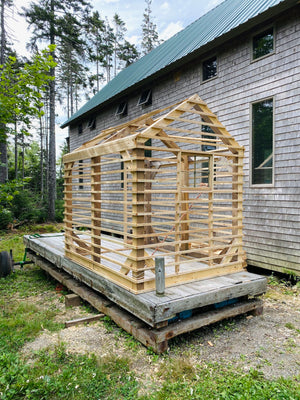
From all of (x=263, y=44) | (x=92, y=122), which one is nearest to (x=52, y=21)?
(x=92, y=122)

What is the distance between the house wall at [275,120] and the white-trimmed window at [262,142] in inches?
5.1

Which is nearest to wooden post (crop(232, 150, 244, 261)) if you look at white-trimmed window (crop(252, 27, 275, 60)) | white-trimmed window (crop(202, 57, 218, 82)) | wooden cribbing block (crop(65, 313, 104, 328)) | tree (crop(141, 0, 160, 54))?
wooden cribbing block (crop(65, 313, 104, 328))

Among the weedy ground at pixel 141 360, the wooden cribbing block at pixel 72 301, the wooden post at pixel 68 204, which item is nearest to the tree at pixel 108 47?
the wooden post at pixel 68 204

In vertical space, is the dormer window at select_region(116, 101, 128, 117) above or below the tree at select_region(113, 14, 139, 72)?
below

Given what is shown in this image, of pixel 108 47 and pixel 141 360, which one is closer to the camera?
pixel 141 360

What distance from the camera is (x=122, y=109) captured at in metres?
12.3

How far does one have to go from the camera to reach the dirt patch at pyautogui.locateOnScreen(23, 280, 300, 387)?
3148 mm

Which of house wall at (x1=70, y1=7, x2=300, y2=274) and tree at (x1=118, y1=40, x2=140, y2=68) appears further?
tree at (x1=118, y1=40, x2=140, y2=68)

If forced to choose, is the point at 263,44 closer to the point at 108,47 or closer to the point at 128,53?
the point at 108,47

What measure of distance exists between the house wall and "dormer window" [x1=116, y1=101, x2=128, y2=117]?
480cm

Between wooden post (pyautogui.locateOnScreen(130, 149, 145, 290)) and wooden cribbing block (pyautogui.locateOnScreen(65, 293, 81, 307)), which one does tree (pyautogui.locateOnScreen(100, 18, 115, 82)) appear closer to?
wooden cribbing block (pyautogui.locateOnScreen(65, 293, 81, 307))

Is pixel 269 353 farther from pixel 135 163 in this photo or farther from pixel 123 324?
pixel 135 163

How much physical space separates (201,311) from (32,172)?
1157 inches

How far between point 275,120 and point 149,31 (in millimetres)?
25743
